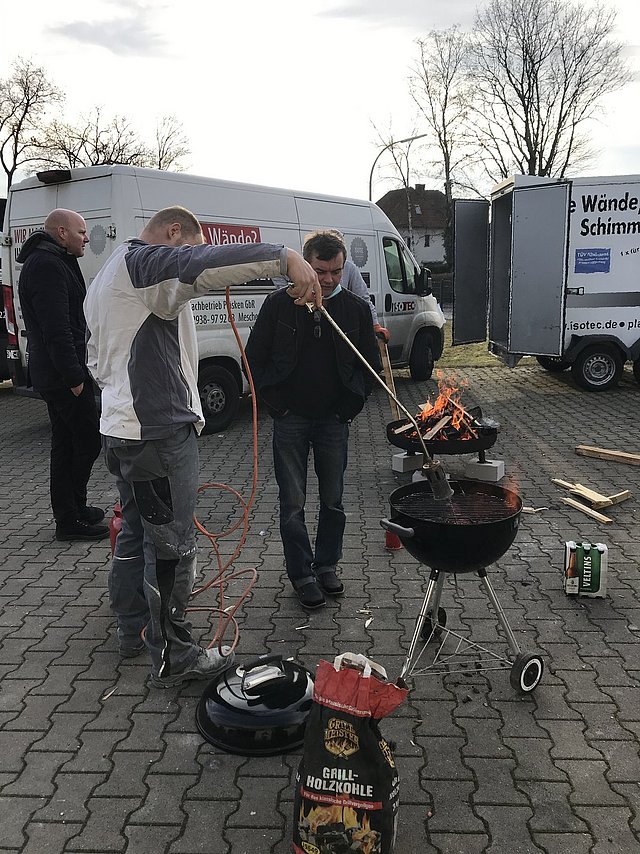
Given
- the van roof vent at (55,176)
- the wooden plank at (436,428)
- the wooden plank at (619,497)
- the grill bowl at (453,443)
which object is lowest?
the wooden plank at (619,497)

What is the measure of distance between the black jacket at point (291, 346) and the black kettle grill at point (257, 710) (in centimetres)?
158

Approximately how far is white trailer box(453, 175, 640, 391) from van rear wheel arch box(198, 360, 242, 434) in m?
4.97

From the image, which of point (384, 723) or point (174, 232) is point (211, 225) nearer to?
point (174, 232)

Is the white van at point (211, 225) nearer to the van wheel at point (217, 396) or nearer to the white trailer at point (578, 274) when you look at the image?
the van wheel at point (217, 396)

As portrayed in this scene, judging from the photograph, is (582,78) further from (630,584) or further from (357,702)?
(357,702)

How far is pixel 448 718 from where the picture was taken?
3.16m

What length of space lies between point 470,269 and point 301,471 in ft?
31.8

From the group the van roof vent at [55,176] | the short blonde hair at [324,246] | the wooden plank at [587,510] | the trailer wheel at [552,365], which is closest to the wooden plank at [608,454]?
the wooden plank at [587,510]

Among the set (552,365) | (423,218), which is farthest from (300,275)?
(423,218)

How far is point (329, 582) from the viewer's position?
4.41 metres

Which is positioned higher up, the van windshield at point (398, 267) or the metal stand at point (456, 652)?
the van windshield at point (398, 267)

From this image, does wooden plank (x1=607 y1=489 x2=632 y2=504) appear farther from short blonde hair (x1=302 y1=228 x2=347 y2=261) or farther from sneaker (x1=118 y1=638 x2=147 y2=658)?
sneaker (x1=118 y1=638 x2=147 y2=658)

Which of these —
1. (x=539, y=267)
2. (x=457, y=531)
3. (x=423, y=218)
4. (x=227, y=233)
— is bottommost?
(x=457, y=531)

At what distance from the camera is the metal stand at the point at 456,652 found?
3.23 metres
